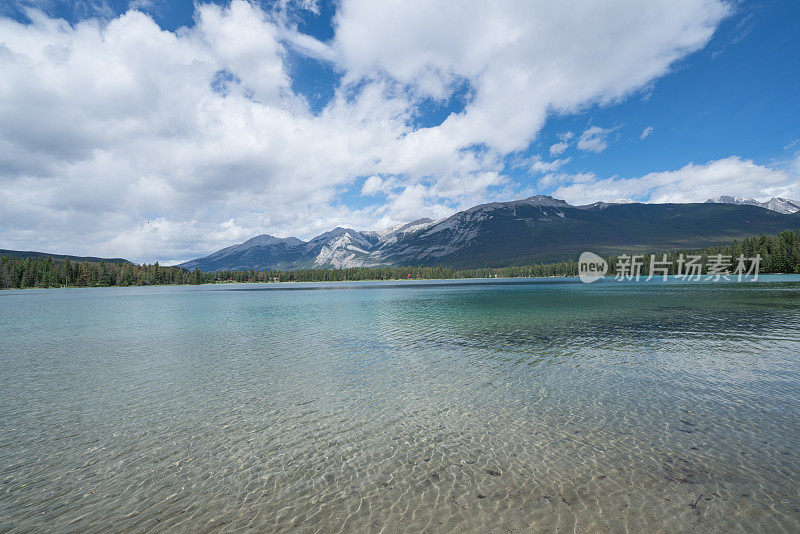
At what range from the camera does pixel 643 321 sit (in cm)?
5459

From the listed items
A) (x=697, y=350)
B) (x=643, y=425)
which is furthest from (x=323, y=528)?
(x=697, y=350)

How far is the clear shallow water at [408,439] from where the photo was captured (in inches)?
451

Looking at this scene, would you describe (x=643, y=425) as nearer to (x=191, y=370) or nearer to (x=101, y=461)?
(x=101, y=461)

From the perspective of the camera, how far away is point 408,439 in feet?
55.0

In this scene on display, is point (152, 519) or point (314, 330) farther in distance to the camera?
point (314, 330)

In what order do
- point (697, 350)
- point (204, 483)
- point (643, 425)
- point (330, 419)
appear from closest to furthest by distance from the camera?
point (204, 483), point (643, 425), point (330, 419), point (697, 350)

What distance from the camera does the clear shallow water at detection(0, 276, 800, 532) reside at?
11.4 meters

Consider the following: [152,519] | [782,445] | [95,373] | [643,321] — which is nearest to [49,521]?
[152,519]

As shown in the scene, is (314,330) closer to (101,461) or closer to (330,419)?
(330,419)

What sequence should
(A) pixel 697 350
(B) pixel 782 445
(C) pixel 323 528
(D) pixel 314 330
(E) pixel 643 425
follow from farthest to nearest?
(D) pixel 314 330
(A) pixel 697 350
(E) pixel 643 425
(B) pixel 782 445
(C) pixel 323 528

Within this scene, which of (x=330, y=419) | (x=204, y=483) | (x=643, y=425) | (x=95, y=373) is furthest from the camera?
(x=95, y=373)

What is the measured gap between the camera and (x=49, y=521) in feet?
37.0

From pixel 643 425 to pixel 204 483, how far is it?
781 inches

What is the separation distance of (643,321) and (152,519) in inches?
2463
